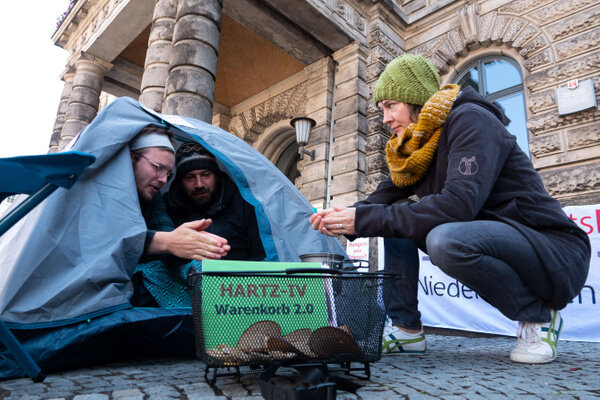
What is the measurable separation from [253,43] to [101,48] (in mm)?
2733

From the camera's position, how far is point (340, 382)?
96 cm

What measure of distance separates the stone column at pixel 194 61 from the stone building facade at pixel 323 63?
0.05ft

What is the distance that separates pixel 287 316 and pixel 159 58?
14.9 feet

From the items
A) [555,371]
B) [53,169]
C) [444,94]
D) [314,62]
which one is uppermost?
[314,62]

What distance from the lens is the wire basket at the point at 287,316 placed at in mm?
995

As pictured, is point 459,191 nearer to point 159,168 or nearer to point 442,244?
point 442,244

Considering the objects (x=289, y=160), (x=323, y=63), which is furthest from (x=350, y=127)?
(x=289, y=160)

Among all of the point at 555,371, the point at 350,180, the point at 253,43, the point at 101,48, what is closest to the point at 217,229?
the point at 555,371

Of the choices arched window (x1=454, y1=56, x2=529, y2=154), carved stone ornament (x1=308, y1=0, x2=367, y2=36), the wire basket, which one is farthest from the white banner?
carved stone ornament (x1=308, y1=0, x2=367, y2=36)

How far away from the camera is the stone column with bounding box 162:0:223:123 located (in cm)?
399

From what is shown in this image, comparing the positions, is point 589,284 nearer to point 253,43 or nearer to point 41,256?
point 41,256

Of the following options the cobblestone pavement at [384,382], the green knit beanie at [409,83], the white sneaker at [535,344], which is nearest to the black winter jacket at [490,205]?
the white sneaker at [535,344]

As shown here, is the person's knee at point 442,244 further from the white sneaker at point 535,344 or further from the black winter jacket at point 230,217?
the black winter jacket at point 230,217

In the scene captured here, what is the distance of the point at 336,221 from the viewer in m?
1.51
